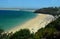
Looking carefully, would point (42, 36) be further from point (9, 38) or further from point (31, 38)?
point (9, 38)

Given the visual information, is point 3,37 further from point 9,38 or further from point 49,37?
point 49,37

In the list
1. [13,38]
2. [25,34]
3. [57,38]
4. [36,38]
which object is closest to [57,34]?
[57,38]

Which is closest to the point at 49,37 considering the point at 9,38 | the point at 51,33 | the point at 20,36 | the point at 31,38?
the point at 51,33

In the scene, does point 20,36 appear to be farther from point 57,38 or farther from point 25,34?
point 57,38

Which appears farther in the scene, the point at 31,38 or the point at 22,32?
the point at 22,32

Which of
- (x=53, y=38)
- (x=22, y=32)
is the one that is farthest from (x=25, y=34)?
(x=53, y=38)

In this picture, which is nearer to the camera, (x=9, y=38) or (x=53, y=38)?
(x=53, y=38)

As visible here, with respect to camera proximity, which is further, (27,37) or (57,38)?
(27,37)
